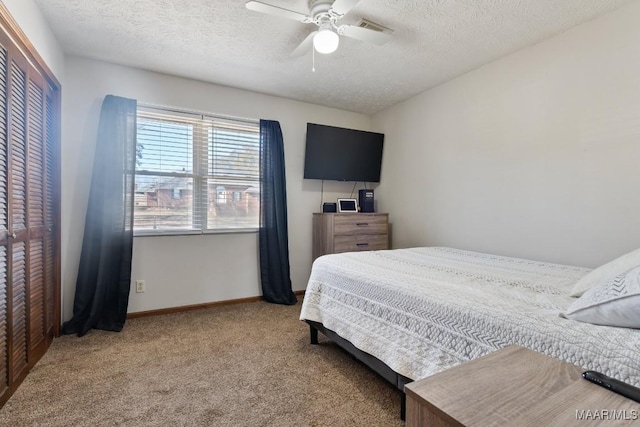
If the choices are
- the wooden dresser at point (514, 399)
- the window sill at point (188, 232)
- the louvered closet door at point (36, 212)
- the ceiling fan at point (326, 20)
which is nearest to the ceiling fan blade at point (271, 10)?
the ceiling fan at point (326, 20)

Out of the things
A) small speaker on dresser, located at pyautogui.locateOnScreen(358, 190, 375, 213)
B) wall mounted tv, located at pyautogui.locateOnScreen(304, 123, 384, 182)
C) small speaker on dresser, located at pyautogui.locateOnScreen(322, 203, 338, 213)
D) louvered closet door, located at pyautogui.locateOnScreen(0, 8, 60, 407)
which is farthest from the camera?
small speaker on dresser, located at pyautogui.locateOnScreen(358, 190, 375, 213)

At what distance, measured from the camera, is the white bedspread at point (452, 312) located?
100cm

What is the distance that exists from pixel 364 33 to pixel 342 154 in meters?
1.87

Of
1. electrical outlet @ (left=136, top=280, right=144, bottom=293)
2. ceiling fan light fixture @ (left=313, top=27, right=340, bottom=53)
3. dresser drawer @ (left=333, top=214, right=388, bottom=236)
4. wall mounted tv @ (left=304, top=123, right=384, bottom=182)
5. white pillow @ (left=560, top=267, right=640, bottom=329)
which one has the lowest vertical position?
electrical outlet @ (left=136, top=280, right=144, bottom=293)

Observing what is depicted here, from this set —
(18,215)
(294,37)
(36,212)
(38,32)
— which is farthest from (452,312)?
(38,32)

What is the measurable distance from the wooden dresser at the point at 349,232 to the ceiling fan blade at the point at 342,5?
2.08 metres

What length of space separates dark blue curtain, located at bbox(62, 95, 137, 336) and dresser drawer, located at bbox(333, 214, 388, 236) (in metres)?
2.07

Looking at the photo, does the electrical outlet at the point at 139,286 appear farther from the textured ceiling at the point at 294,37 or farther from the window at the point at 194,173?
the textured ceiling at the point at 294,37

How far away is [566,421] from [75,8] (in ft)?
10.3

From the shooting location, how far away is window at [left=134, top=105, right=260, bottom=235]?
3086 mm

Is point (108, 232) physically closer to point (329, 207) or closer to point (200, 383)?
point (200, 383)

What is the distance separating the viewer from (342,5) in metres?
1.83

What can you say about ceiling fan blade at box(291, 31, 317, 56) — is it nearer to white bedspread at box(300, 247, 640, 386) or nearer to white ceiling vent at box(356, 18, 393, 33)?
white ceiling vent at box(356, 18, 393, 33)

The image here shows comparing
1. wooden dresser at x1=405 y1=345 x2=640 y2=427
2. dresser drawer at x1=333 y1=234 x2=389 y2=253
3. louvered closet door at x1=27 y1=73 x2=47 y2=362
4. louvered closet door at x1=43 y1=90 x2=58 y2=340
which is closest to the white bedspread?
wooden dresser at x1=405 y1=345 x2=640 y2=427
